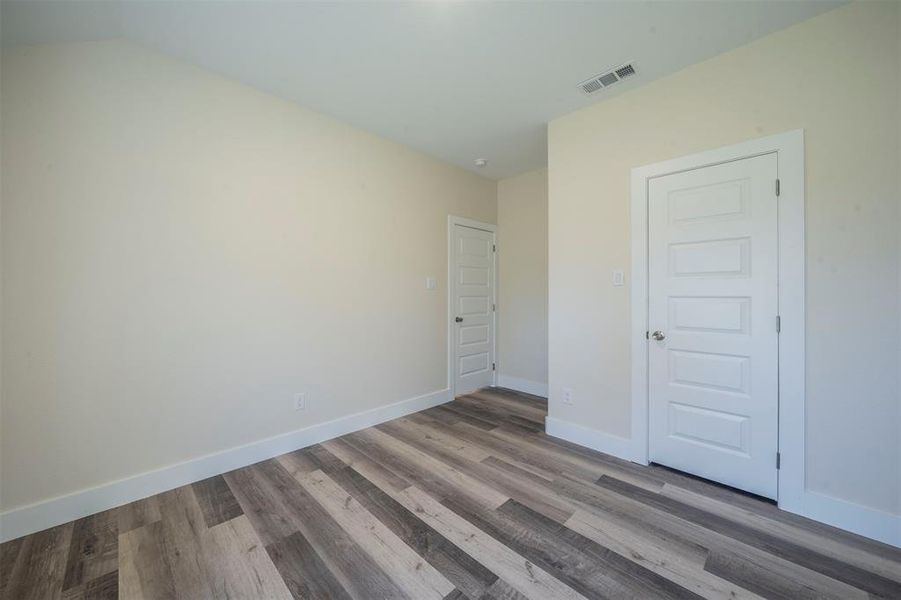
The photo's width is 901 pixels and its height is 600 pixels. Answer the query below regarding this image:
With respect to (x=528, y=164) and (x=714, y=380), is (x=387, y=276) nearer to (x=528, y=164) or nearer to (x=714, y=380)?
(x=528, y=164)

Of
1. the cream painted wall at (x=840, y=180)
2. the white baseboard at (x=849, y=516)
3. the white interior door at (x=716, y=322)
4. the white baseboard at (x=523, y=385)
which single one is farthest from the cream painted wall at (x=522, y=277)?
the white baseboard at (x=849, y=516)

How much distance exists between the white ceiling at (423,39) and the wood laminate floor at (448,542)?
2656 mm

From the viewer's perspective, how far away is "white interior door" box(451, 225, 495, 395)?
4.05 metres

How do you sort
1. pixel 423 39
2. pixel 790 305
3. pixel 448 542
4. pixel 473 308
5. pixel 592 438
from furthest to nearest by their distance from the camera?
pixel 473 308 → pixel 592 438 → pixel 423 39 → pixel 790 305 → pixel 448 542

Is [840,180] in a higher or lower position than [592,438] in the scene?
higher

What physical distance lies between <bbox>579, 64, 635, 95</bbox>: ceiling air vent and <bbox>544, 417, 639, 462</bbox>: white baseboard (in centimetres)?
264

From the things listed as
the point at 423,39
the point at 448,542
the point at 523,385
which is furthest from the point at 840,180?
the point at 523,385

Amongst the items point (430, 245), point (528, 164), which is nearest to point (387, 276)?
point (430, 245)

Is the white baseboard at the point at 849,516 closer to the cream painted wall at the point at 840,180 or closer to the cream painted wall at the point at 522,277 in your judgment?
the cream painted wall at the point at 840,180

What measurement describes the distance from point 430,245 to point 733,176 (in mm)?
2590

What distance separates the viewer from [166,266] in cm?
214

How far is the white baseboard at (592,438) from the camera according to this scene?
254 cm

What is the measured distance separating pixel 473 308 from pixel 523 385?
120 centimetres

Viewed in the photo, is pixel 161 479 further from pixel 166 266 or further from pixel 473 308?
pixel 473 308
